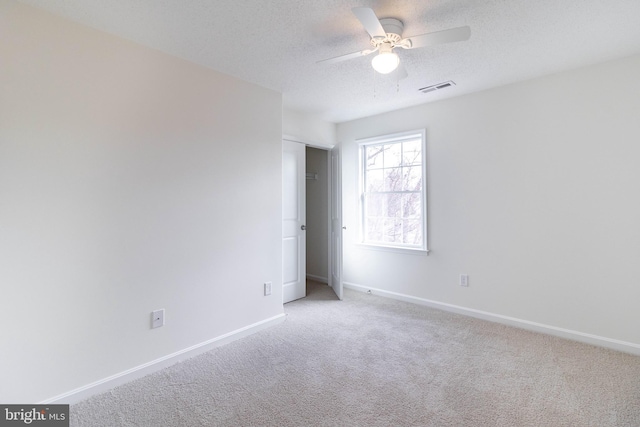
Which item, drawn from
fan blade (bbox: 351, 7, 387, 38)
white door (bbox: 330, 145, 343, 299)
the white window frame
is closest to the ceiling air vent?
the white window frame

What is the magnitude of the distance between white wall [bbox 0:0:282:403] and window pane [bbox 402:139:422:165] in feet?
6.86

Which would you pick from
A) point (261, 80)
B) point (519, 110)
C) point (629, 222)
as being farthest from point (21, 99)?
point (629, 222)

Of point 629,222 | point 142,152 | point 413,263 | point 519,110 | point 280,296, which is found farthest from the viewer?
point 413,263

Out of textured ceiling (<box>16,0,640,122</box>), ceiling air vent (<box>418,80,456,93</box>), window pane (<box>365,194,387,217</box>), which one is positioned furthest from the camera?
window pane (<box>365,194,387,217</box>)

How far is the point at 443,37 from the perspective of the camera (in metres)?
1.87

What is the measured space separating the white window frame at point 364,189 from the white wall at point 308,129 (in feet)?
1.54

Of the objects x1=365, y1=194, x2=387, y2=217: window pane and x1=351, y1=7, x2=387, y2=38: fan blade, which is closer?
x1=351, y1=7, x2=387, y2=38: fan blade

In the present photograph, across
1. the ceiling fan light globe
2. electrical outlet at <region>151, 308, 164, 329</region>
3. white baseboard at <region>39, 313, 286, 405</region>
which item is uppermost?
the ceiling fan light globe

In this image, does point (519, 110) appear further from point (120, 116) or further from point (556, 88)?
point (120, 116)

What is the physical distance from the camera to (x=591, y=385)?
7.00 feet

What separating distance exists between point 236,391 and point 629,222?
11.3ft

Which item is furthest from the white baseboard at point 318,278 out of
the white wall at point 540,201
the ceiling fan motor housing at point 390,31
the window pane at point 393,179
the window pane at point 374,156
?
the ceiling fan motor housing at point 390,31

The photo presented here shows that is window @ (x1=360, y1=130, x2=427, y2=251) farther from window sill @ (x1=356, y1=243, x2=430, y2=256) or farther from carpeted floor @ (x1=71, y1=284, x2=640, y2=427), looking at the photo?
carpeted floor @ (x1=71, y1=284, x2=640, y2=427)

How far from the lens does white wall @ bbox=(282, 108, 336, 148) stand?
397 cm
